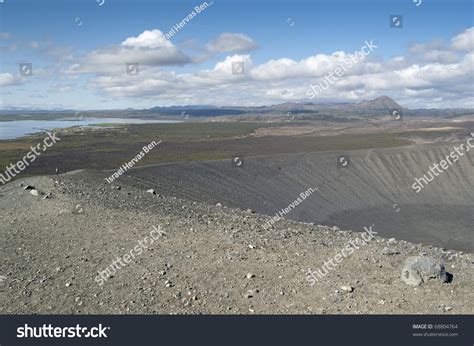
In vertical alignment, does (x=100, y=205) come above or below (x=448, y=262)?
above

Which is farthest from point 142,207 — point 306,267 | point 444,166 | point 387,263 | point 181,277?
point 444,166

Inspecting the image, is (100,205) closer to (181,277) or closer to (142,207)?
(142,207)

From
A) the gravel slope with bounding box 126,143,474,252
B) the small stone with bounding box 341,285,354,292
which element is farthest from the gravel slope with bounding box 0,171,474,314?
the gravel slope with bounding box 126,143,474,252

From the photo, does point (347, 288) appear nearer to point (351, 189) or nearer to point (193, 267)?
point (193, 267)

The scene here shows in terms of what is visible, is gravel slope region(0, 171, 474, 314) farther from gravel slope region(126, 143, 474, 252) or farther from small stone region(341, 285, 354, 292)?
gravel slope region(126, 143, 474, 252)

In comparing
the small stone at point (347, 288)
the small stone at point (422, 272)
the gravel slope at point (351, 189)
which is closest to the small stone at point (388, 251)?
the small stone at point (422, 272)

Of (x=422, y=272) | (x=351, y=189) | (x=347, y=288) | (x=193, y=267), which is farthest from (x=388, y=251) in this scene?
(x=351, y=189)

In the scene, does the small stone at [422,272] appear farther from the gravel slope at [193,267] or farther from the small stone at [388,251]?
the small stone at [388,251]

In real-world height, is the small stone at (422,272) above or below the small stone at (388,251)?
above

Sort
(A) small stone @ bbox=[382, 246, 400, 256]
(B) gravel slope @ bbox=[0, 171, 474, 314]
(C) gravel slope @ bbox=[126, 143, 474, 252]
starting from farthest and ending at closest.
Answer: (C) gravel slope @ bbox=[126, 143, 474, 252] → (A) small stone @ bbox=[382, 246, 400, 256] → (B) gravel slope @ bbox=[0, 171, 474, 314]

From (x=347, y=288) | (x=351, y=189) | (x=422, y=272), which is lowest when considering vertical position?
(x=351, y=189)

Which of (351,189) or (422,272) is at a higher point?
(422,272)
